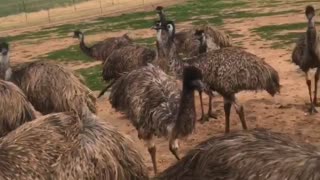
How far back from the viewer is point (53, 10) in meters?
47.4

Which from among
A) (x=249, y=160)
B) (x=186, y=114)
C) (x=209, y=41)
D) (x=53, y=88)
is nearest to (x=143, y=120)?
(x=186, y=114)

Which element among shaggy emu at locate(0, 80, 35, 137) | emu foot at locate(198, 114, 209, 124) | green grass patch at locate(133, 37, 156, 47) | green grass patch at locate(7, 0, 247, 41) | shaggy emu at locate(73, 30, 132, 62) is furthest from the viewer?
green grass patch at locate(7, 0, 247, 41)

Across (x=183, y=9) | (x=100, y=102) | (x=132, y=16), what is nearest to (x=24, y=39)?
(x=132, y=16)

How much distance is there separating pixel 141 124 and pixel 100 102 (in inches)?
202

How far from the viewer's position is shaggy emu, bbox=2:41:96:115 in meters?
8.76

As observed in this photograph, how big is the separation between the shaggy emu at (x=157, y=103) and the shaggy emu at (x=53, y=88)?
0.61 meters

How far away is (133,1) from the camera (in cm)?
4928

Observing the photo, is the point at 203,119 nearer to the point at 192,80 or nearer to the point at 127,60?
the point at 127,60

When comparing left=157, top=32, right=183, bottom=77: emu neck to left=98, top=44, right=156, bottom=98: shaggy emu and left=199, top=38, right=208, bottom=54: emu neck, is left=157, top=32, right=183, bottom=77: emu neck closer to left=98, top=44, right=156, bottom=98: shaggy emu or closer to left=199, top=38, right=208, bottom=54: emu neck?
left=98, top=44, right=156, bottom=98: shaggy emu

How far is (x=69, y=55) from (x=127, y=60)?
9.22 m

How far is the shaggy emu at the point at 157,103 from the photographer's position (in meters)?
7.45

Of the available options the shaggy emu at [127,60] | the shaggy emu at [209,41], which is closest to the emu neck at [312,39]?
the shaggy emu at [209,41]

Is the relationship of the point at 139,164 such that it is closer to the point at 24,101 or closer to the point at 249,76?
the point at 24,101

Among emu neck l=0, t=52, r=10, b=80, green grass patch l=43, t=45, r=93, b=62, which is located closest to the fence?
green grass patch l=43, t=45, r=93, b=62
